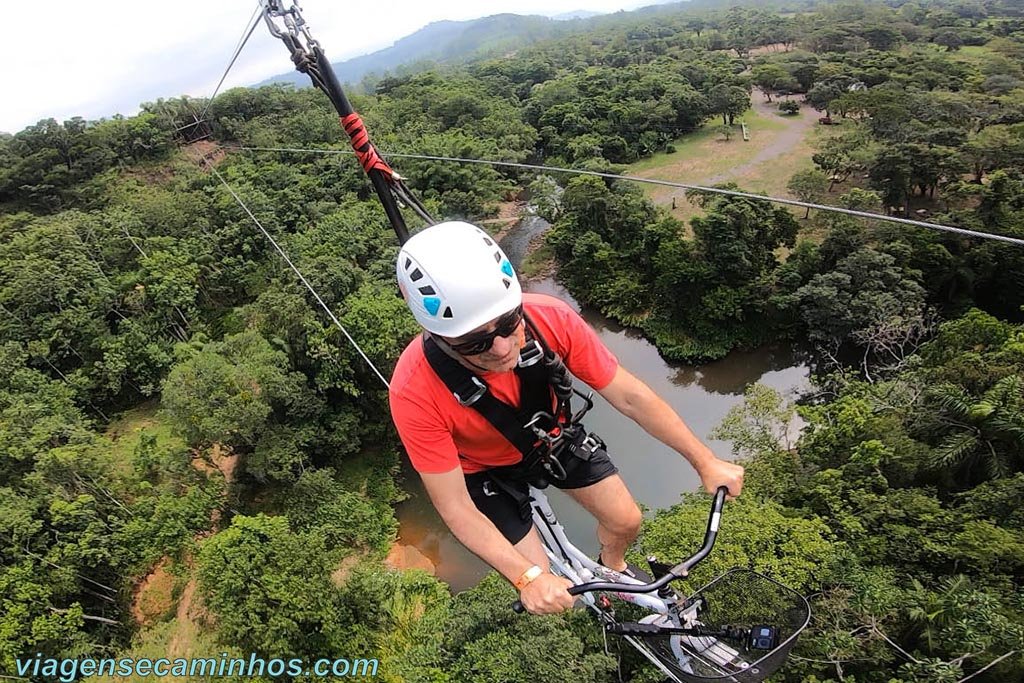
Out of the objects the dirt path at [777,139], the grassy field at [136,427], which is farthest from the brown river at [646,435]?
the dirt path at [777,139]

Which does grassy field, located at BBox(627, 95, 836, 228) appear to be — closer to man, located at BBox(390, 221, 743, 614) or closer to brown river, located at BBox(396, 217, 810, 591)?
brown river, located at BBox(396, 217, 810, 591)

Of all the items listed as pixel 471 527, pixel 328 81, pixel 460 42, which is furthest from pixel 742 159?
pixel 460 42

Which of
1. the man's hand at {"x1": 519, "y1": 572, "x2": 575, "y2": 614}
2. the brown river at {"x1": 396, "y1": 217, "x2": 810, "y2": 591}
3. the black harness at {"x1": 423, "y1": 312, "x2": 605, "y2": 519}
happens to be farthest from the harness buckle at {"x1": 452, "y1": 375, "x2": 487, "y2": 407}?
the brown river at {"x1": 396, "y1": 217, "x2": 810, "y2": 591}

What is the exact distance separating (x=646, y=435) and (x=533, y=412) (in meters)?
10.1

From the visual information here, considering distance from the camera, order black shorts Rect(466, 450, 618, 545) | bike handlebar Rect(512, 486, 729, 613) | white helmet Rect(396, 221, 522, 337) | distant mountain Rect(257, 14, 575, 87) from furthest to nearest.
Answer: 1. distant mountain Rect(257, 14, 575, 87)
2. black shorts Rect(466, 450, 618, 545)
3. bike handlebar Rect(512, 486, 729, 613)
4. white helmet Rect(396, 221, 522, 337)

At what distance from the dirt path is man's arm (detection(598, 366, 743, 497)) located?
68.3 ft

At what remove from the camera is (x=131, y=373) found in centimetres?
1391

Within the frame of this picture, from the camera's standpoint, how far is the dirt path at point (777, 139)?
2205cm

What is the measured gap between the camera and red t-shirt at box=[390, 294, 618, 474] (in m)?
1.86

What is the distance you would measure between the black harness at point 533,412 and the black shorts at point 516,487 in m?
0.03

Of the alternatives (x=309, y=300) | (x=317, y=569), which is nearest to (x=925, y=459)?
(x=317, y=569)

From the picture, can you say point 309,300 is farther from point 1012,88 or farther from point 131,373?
point 1012,88

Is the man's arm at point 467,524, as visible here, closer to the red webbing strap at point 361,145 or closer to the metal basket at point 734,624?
the metal basket at point 734,624

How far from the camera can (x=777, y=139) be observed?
2502cm
